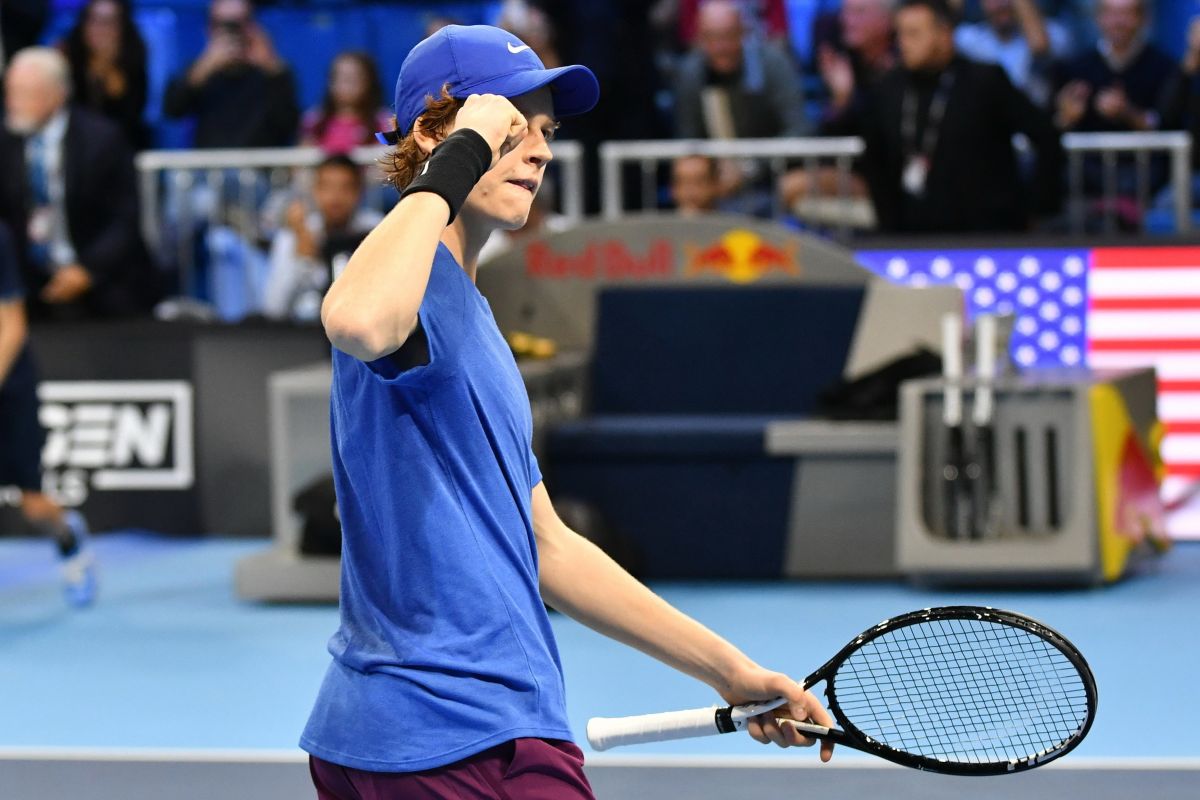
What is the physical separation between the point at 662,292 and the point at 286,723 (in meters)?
3.63

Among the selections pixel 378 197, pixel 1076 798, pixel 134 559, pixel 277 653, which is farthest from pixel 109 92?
pixel 1076 798

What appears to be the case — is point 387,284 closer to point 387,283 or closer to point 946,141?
point 387,283

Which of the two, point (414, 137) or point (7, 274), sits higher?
point (414, 137)

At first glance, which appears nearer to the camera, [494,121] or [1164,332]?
[494,121]

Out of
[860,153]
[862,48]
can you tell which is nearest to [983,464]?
[860,153]

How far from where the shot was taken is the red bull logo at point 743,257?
29.2ft

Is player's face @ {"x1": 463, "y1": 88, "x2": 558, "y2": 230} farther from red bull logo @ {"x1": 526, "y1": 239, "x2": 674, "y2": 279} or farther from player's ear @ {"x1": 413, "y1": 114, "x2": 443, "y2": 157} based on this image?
red bull logo @ {"x1": 526, "y1": 239, "x2": 674, "y2": 279}

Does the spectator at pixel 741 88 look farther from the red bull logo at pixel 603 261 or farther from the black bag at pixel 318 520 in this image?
the black bag at pixel 318 520

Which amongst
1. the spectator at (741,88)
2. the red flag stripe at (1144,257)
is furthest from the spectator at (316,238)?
the red flag stripe at (1144,257)

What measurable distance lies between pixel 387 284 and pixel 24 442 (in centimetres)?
612

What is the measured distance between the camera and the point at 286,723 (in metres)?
5.88

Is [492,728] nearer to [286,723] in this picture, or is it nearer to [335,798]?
[335,798]

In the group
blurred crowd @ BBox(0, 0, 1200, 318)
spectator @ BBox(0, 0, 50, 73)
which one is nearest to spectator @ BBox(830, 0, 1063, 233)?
blurred crowd @ BBox(0, 0, 1200, 318)

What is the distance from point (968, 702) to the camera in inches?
153
